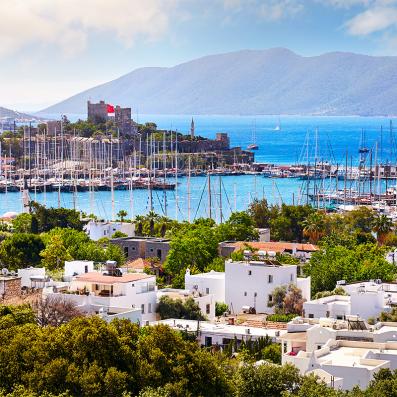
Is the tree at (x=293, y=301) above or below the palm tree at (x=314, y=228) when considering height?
below

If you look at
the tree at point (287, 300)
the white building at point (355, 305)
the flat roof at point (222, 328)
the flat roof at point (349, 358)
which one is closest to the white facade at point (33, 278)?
the flat roof at point (222, 328)

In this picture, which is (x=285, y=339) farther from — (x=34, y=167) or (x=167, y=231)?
(x=34, y=167)

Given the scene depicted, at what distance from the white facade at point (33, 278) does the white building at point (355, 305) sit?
27.8ft

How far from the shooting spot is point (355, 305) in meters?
36.8

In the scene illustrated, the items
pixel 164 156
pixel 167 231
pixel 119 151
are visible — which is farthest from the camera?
pixel 119 151

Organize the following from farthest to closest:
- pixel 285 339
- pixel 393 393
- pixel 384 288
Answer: pixel 384 288
pixel 285 339
pixel 393 393

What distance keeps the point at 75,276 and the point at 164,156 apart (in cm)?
10389

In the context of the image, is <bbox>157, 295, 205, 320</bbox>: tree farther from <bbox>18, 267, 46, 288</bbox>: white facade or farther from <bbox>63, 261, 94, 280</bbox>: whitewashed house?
<bbox>63, 261, 94, 280</bbox>: whitewashed house

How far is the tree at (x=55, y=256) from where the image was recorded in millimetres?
48656

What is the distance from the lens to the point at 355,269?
44.6 meters

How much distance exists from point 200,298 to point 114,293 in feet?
9.81

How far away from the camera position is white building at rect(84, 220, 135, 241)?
62.3m

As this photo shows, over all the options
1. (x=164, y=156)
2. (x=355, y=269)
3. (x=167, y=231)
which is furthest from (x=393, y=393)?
(x=164, y=156)

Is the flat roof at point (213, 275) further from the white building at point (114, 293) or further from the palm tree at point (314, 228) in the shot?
the palm tree at point (314, 228)
